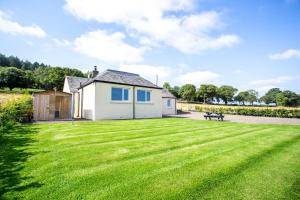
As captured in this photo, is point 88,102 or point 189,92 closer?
point 88,102

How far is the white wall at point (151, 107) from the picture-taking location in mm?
20406

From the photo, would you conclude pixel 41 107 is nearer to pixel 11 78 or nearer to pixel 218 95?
pixel 11 78

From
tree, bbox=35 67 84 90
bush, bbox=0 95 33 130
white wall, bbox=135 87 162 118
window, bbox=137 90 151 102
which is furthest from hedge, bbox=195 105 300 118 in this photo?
tree, bbox=35 67 84 90

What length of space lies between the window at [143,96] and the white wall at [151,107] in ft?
1.26

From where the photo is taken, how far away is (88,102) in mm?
18422

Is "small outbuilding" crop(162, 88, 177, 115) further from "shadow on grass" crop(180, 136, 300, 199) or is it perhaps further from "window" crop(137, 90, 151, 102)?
"shadow on grass" crop(180, 136, 300, 199)

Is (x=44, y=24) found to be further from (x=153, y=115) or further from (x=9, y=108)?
(x=153, y=115)

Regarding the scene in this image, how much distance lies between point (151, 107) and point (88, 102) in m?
7.40

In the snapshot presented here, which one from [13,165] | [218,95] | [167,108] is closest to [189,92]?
[218,95]

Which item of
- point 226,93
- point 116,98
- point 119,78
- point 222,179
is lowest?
point 222,179

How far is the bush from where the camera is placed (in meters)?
11.4

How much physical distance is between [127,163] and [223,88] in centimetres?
11382

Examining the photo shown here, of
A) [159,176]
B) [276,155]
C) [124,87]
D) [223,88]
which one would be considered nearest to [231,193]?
[159,176]

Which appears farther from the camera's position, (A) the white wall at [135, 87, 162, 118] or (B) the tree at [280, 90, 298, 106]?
(B) the tree at [280, 90, 298, 106]
